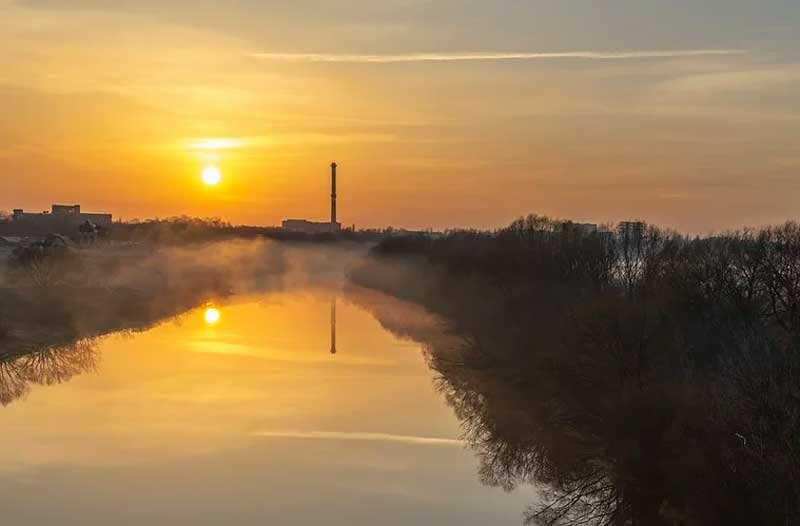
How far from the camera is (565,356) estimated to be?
1839 centimetres

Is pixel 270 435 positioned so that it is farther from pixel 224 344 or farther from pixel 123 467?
pixel 224 344

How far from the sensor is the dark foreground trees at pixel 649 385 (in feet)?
36.1

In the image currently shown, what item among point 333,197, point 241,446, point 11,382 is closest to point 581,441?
point 241,446

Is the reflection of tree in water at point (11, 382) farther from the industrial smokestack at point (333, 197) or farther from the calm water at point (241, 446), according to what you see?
the industrial smokestack at point (333, 197)

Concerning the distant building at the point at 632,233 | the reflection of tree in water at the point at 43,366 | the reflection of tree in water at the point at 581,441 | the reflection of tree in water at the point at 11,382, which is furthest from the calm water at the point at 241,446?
the distant building at the point at 632,233

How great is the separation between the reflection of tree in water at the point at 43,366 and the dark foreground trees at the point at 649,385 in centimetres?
1061

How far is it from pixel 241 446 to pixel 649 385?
746 cm

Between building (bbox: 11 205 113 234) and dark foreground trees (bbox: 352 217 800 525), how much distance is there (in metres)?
95.4

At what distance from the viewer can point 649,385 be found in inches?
594

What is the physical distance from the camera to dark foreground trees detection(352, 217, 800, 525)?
1099 centimetres

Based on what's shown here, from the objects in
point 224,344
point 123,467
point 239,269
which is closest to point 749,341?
point 123,467

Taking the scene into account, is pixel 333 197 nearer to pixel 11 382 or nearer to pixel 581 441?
pixel 11 382

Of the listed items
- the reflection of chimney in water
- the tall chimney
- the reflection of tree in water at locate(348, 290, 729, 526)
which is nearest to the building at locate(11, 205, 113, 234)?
the tall chimney

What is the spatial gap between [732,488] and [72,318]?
102ft
